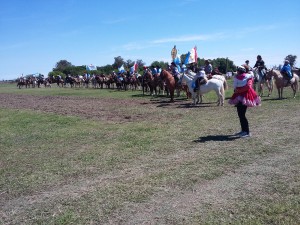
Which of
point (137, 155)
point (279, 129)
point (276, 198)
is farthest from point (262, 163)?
point (279, 129)

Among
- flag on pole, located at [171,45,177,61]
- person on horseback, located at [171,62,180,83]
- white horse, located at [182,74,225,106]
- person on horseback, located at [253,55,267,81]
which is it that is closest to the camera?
white horse, located at [182,74,225,106]

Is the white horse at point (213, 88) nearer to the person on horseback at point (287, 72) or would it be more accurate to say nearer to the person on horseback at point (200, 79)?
the person on horseback at point (200, 79)

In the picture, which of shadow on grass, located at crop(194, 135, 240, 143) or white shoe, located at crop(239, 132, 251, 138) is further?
white shoe, located at crop(239, 132, 251, 138)

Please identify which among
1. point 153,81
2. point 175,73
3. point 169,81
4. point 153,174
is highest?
point 175,73

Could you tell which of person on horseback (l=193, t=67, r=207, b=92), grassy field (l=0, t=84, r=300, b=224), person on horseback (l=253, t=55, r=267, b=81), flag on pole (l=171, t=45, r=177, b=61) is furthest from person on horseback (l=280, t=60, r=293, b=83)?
flag on pole (l=171, t=45, r=177, b=61)

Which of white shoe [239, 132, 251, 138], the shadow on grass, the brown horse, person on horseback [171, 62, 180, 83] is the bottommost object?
the shadow on grass

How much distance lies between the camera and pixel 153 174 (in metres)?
6.83

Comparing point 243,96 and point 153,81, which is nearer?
point 243,96

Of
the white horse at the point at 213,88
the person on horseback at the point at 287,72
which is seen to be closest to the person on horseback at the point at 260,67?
the person on horseback at the point at 287,72

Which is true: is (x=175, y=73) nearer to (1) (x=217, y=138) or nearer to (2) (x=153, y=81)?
(2) (x=153, y=81)

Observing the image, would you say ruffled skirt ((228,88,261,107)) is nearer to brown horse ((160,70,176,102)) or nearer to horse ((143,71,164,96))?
brown horse ((160,70,176,102))

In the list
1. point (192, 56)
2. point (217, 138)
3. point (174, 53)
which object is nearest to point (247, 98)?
point (217, 138)

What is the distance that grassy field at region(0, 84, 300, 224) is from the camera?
5.10m

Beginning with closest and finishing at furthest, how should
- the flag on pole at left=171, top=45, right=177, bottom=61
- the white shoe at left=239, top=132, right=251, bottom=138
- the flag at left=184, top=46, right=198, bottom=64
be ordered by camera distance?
the white shoe at left=239, top=132, right=251, bottom=138, the flag at left=184, top=46, right=198, bottom=64, the flag on pole at left=171, top=45, right=177, bottom=61
